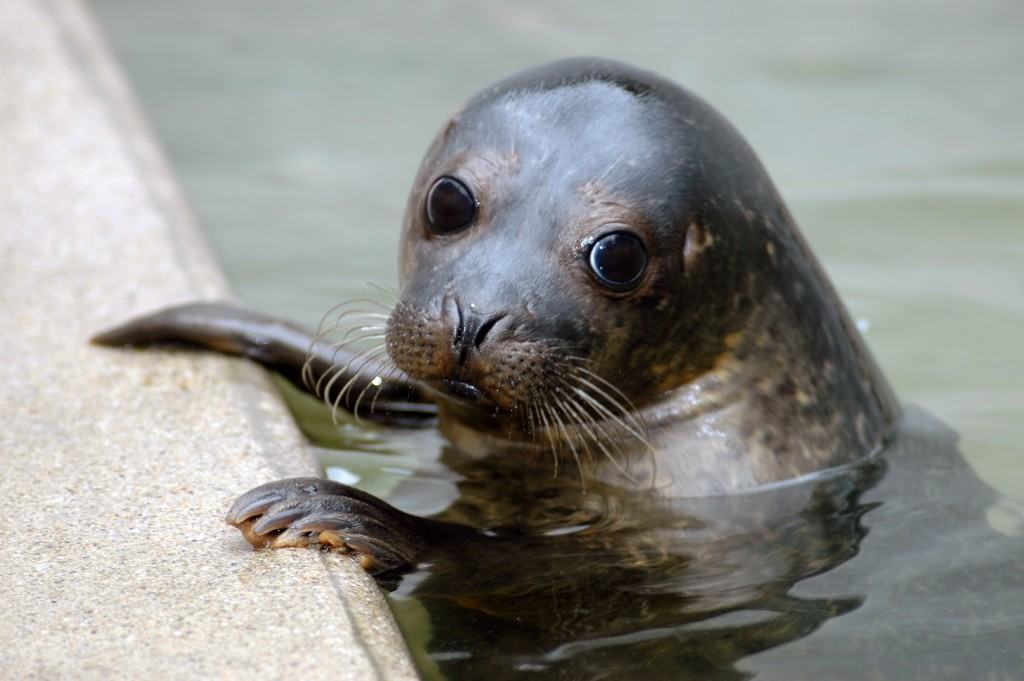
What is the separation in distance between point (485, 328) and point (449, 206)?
0.41 meters

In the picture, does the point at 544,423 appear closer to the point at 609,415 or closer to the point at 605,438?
the point at 609,415

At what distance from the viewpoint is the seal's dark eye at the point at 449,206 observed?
3469mm

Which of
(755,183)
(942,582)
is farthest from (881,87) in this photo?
(942,582)

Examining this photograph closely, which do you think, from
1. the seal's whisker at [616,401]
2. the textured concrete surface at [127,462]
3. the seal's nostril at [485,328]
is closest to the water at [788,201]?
the seal's whisker at [616,401]

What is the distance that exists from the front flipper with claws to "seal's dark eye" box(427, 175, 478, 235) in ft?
2.28

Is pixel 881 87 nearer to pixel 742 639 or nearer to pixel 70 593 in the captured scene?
pixel 742 639

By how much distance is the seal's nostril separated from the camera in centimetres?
319

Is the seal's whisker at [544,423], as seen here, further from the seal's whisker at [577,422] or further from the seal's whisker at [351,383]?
the seal's whisker at [351,383]

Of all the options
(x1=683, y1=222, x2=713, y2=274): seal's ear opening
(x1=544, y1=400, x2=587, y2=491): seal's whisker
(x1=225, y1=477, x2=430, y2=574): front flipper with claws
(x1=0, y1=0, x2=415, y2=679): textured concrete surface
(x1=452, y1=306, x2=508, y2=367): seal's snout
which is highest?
(x1=683, y1=222, x2=713, y2=274): seal's ear opening

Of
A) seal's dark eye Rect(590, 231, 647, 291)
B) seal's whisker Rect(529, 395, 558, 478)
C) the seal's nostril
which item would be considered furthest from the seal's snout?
seal's dark eye Rect(590, 231, 647, 291)

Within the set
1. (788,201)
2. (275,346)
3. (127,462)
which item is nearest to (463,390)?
(127,462)

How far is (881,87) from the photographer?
8.06 meters

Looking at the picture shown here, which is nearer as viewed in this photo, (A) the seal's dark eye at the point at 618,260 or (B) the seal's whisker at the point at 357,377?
(A) the seal's dark eye at the point at 618,260

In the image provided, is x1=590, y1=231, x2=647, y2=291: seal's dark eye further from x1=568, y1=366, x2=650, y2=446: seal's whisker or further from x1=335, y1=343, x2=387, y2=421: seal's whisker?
x1=335, y1=343, x2=387, y2=421: seal's whisker
